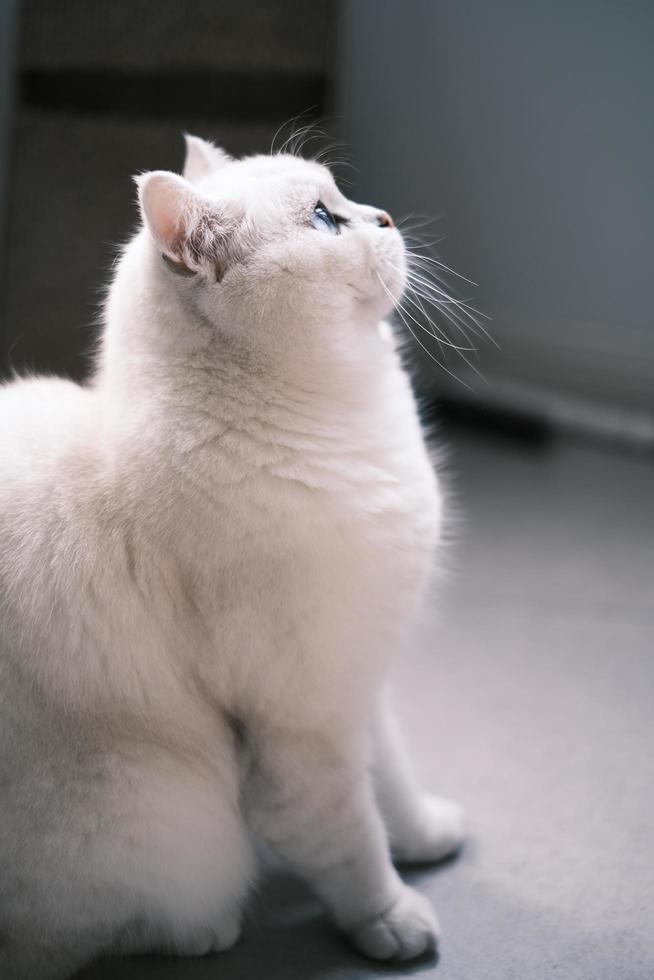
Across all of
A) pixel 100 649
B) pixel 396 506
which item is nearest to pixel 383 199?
pixel 396 506

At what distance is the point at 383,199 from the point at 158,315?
72.5 inches

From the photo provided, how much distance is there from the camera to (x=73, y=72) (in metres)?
2.29

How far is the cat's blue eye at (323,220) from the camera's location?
3.65ft

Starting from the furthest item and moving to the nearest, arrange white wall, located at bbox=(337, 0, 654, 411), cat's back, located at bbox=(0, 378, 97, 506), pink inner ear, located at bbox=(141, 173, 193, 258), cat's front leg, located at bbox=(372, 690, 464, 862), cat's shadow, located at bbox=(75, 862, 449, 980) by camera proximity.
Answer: white wall, located at bbox=(337, 0, 654, 411) < cat's front leg, located at bbox=(372, 690, 464, 862) < cat's shadow, located at bbox=(75, 862, 449, 980) < cat's back, located at bbox=(0, 378, 97, 506) < pink inner ear, located at bbox=(141, 173, 193, 258)

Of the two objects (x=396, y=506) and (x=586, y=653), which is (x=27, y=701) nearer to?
(x=396, y=506)

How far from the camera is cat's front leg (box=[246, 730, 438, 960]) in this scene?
3.67 feet

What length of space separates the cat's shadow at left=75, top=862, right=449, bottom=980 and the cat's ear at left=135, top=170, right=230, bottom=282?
0.82m

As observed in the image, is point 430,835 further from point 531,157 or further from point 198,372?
point 531,157

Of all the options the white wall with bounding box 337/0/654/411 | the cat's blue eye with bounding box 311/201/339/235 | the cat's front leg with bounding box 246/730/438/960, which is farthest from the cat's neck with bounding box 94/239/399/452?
the white wall with bounding box 337/0/654/411

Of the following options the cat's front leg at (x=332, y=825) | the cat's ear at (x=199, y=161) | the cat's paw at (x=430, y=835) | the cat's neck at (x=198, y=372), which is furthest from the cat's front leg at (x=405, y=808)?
the cat's ear at (x=199, y=161)

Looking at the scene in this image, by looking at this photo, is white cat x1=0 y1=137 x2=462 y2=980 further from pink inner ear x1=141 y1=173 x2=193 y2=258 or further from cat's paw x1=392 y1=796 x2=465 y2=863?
cat's paw x1=392 y1=796 x2=465 y2=863

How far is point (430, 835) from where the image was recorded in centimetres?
138

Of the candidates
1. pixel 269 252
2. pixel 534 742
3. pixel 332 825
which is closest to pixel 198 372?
pixel 269 252

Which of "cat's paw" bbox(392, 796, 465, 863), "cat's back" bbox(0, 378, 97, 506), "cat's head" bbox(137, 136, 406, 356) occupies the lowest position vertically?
"cat's paw" bbox(392, 796, 465, 863)
